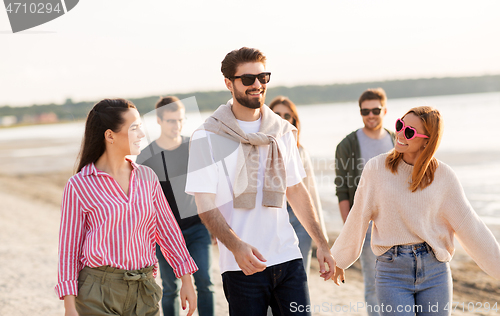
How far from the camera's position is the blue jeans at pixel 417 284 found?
10.2 feet

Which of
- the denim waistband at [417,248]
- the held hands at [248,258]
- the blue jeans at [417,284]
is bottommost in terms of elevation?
the blue jeans at [417,284]

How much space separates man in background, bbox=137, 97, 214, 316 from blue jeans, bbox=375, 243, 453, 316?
6.29 feet

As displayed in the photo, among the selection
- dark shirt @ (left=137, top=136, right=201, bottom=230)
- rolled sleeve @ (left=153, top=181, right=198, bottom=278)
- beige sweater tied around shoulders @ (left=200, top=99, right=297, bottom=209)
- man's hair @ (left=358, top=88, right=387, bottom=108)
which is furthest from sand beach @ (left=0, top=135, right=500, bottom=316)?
beige sweater tied around shoulders @ (left=200, top=99, right=297, bottom=209)

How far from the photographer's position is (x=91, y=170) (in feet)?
9.38

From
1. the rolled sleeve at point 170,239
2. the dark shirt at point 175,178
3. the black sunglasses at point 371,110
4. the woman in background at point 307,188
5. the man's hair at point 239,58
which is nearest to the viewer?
the rolled sleeve at point 170,239

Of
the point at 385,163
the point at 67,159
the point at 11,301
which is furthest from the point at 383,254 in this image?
the point at 67,159

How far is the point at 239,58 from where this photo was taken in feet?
10.6

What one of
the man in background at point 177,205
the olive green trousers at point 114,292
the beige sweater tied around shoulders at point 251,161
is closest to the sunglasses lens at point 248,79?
the beige sweater tied around shoulders at point 251,161

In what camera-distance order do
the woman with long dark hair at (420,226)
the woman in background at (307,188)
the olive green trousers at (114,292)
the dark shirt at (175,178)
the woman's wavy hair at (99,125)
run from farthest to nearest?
1. the dark shirt at (175,178)
2. the woman in background at (307,188)
3. the woman with long dark hair at (420,226)
4. the woman's wavy hair at (99,125)
5. the olive green trousers at (114,292)

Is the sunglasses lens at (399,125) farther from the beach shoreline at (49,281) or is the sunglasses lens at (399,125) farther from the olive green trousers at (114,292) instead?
the beach shoreline at (49,281)

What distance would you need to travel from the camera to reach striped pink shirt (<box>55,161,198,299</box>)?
271cm

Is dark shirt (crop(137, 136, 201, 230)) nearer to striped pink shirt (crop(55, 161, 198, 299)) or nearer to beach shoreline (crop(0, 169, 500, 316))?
beach shoreline (crop(0, 169, 500, 316))

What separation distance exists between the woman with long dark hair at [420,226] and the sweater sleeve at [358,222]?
0.05 metres

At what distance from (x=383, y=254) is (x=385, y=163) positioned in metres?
0.62
